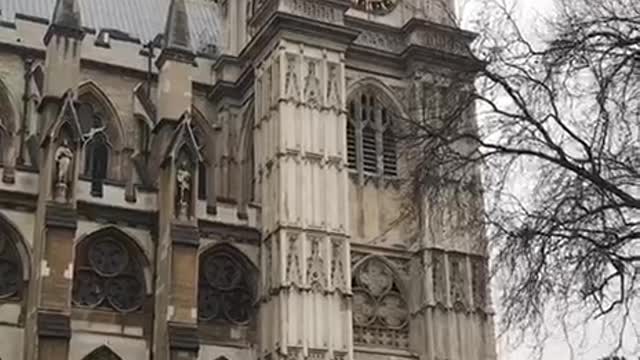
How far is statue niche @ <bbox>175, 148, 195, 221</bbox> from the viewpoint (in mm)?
25641

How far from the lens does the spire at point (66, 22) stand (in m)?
26.8

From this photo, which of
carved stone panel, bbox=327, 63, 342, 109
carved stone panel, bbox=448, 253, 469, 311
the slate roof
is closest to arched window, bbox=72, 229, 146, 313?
carved stone panel, bbox=327, 63, 342, 109

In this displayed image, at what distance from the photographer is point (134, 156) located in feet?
98.6

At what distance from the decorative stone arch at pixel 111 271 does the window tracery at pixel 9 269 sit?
1265 mm

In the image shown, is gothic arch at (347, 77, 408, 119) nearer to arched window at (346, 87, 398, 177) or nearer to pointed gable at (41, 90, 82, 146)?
arched window at (346, 87, 398, 177)

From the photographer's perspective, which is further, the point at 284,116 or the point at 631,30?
the point at 284,116

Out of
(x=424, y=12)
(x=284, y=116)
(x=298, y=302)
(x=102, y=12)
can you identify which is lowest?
(x=298, y=302)

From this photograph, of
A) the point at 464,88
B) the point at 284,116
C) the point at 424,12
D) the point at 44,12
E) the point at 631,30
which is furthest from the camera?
the point at 44,12

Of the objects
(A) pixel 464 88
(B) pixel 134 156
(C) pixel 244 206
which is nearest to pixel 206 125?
(B) pixel 134 156

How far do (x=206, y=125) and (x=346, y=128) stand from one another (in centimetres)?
497

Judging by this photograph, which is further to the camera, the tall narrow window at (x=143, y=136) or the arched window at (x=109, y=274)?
the tall narrow window at (x=143, y=136)

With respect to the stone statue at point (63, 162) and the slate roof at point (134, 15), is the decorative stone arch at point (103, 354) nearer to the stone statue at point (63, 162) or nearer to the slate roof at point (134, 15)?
the stone statue at point (63, 162)

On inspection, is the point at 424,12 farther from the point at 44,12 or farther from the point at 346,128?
the point at 44,12

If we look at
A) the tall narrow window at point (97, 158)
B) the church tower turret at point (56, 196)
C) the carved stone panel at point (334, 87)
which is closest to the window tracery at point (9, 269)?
the church tower turret at point (56, 196)
